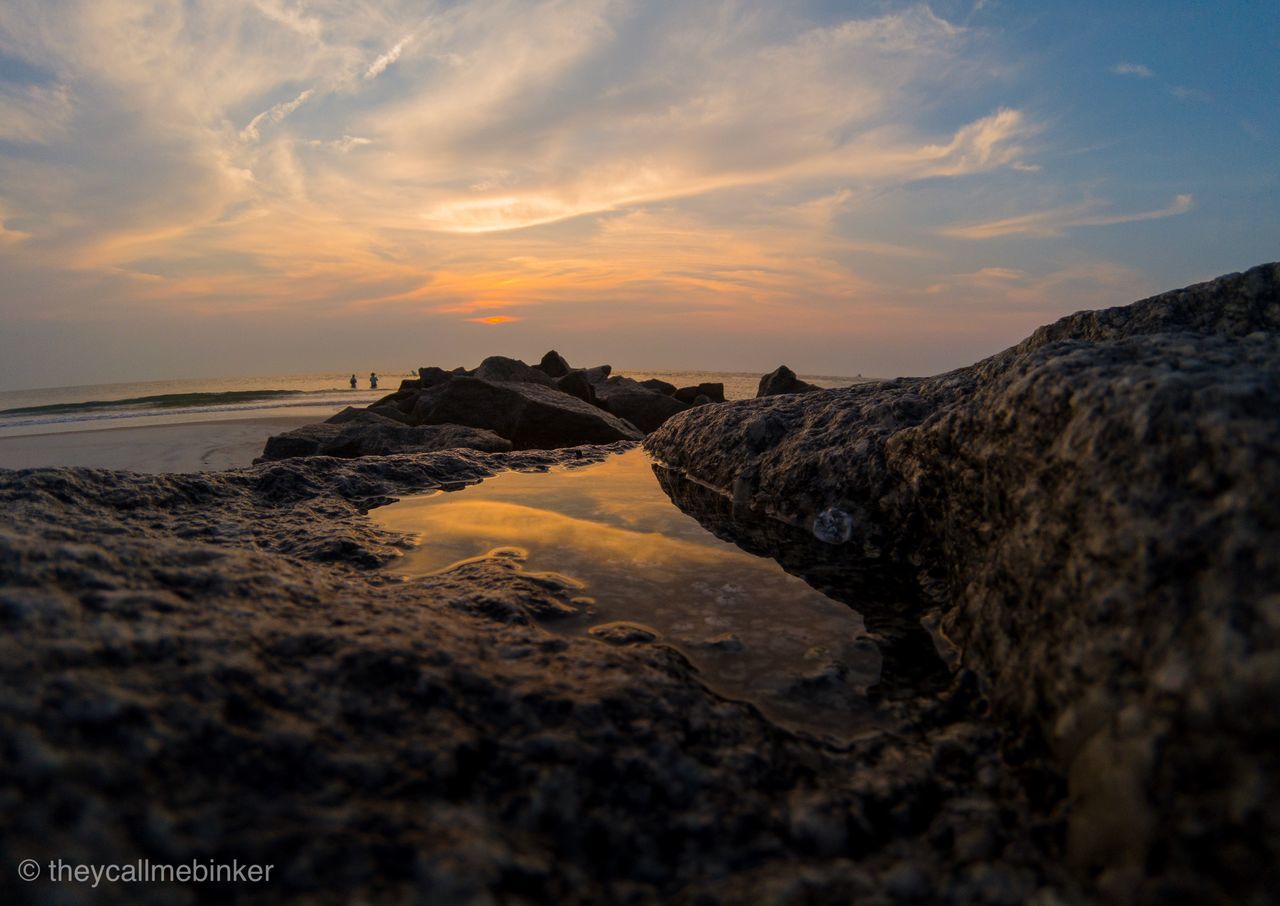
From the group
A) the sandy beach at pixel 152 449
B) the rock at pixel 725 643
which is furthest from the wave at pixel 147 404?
the rock at pixel 725 643

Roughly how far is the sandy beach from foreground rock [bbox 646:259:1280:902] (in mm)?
10403

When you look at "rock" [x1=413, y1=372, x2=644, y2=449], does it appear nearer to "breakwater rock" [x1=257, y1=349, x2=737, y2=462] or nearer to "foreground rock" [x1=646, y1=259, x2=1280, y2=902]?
"breakwater rock" [x1=257, y1=349, x2=737, y2=462]

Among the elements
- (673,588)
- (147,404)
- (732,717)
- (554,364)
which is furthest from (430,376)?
(147,404)

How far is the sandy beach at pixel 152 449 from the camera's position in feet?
31.6

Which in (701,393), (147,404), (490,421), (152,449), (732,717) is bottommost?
(732,717)

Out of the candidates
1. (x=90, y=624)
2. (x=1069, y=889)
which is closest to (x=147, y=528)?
(x=90, y=624)

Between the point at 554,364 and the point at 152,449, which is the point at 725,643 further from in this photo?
the point at 554,364

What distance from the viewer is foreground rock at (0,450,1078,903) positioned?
2.95 feet

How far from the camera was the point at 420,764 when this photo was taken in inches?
44.5

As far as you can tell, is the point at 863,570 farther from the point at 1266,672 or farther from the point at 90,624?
the point at 90,624

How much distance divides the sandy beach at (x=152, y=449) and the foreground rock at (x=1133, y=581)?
410 inches

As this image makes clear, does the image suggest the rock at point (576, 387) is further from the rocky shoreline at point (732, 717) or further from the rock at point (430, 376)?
the rocky shoreline at point (732, 717)

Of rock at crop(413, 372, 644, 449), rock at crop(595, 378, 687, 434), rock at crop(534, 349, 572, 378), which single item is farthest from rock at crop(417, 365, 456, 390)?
rock at crop(413, 372, 644, 449)

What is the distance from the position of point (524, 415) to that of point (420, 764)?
7.57m
